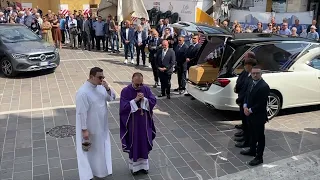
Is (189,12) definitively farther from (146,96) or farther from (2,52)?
(146,96)

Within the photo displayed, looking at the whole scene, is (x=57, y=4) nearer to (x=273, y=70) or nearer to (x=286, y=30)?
(x=286, y=30)

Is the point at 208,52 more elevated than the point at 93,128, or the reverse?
the point at 208,52

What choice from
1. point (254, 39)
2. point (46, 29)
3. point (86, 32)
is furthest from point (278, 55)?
point (46, 29)

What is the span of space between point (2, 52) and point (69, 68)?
2376 mm

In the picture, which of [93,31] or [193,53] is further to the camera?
[93,31]

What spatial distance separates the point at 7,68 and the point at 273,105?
851 centimetres

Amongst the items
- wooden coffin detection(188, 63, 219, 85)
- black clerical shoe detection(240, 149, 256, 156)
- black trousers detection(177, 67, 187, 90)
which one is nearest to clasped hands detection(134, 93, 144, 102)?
black clerical shoe detection(240, 149, 256, 156)

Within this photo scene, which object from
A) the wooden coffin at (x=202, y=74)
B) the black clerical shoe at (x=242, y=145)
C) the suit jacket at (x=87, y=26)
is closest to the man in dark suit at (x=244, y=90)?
the black clerical shoe at (x=242, y=145)

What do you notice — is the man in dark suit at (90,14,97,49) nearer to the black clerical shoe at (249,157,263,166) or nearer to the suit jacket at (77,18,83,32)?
the suit jacket at (77,18,83,32)

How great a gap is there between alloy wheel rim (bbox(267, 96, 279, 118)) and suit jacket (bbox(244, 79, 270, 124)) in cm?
212

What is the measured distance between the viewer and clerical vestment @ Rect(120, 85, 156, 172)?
4.92 meters

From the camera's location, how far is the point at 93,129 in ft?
15.6

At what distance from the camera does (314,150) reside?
6.21m

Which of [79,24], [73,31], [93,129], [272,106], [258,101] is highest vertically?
[79,24]
